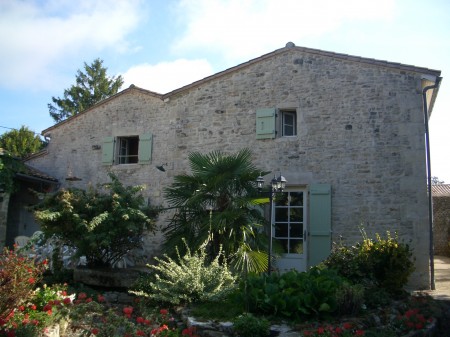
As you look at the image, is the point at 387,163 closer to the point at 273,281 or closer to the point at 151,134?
the point at 273,281

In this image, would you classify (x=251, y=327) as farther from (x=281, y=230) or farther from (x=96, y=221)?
(x=281, y=230)

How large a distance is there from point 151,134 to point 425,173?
6661 mm

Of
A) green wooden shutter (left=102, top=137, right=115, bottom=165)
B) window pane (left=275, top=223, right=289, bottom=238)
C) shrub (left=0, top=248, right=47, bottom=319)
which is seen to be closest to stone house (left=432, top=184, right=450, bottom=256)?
window pane (left=275, top=223, right=289, bottom=238)

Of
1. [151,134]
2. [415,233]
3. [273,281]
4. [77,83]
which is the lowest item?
[273,281]

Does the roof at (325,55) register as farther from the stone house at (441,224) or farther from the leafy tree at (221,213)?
the stone house at (441,224)

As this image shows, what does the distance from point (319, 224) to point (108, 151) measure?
6044 millimetres

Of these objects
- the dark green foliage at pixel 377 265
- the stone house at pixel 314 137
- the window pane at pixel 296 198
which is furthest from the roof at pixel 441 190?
the dark green foliage at pixel 377 265

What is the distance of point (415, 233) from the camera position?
8.94 m

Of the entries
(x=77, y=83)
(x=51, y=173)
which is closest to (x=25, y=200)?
(x=51, y=173)

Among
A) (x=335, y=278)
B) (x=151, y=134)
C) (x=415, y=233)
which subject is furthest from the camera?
(x=151, y=134)

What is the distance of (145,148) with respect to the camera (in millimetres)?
11688

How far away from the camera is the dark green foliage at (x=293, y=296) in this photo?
5652mm

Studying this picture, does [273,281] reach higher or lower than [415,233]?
lower

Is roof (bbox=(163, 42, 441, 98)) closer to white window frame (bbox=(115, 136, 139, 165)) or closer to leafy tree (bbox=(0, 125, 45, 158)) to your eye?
white window frame (bbox=(115, 136, 139, 165))
